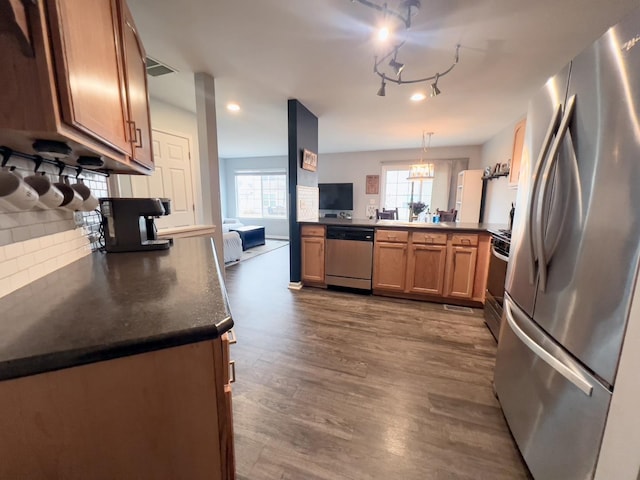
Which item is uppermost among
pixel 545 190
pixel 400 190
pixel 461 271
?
pixel 400 190

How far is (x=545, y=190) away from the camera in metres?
1.07

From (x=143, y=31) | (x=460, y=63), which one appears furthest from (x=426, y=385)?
(x=143, y=31)

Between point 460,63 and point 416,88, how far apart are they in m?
0.56

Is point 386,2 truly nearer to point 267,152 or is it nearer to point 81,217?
point 81,217

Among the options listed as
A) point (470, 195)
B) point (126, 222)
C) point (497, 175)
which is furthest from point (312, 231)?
point (470, 195)

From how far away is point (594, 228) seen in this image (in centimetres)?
86

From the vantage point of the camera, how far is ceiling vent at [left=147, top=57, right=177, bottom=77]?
2.27 m

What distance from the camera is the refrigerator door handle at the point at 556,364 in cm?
86

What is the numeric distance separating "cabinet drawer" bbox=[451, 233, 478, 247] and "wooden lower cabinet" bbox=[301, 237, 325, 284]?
154 cm

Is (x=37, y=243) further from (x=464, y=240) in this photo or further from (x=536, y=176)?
(x=464, y=240)

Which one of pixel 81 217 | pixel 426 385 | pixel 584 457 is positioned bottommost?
pixel 426 385

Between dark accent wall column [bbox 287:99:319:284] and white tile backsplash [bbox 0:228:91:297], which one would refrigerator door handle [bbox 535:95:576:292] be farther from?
dark accent wall column [bbox 287:99:319:284]

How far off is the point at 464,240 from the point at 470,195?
2.75m

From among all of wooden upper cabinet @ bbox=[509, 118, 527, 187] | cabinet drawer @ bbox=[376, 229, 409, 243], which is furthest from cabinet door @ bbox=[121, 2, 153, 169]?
wooden upper cabinet @ bbox=[509, 118, 527, 187]
